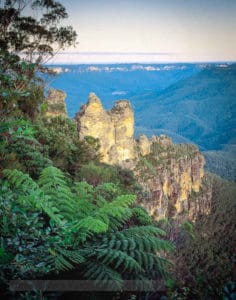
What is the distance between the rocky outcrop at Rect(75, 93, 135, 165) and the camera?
36.5 metres

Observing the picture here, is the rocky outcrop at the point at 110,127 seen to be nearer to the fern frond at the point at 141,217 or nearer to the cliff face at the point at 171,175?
the cliff face at the point at 171,175

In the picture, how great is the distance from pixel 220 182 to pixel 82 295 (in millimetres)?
79226

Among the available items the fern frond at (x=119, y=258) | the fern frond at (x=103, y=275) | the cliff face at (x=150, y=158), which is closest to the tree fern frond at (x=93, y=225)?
the fern frond at (x=119, y=258)

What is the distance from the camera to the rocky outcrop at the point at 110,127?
3653cm

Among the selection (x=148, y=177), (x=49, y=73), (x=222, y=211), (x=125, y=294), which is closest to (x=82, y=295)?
(x=125, y=294)

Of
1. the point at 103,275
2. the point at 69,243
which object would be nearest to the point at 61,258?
the point at 69,243

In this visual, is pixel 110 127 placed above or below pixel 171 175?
above

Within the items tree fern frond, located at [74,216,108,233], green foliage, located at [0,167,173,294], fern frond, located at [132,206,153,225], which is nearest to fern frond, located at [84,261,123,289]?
green foliage, located at [0,167,173,294]

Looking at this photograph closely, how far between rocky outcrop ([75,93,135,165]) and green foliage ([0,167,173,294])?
3097 centimetres

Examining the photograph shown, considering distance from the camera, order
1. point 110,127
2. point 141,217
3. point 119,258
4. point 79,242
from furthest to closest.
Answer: point 110,127 → point 141,217 → point 79,242 → point 119,258

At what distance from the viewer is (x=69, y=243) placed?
11.4ft

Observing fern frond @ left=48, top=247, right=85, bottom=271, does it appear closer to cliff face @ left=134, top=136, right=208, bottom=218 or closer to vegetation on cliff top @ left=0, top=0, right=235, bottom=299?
vegetation on cliff top @ left=0, top=0, right=235, bottom=299

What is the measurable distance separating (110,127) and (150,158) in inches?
610

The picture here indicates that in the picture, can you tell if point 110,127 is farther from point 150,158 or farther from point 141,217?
point 141,217
